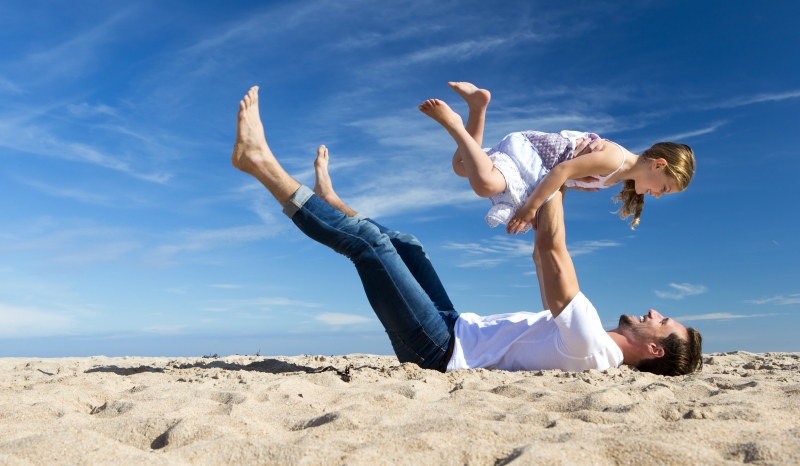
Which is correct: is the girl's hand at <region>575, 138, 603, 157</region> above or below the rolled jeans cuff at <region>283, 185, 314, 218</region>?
above

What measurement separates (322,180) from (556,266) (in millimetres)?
2068

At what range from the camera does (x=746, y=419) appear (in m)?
2.38

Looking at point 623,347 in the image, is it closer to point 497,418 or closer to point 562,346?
point 562,346

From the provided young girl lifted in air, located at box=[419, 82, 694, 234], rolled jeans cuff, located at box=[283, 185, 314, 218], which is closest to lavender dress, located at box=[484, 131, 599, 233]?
young girl lifted in air, located at box=[419, 82, 694, 234]

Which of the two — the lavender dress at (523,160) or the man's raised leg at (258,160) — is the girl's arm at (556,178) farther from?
the man's raised leg at (258,160)

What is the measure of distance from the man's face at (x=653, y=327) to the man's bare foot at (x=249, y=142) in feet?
8.21

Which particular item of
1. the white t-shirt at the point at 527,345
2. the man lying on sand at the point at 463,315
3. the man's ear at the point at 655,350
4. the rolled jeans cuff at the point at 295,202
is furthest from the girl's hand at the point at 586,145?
the rolled jeans cuff at the point at 295,202

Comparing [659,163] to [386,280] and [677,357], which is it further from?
[386,280]

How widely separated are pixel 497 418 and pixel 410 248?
1.92m

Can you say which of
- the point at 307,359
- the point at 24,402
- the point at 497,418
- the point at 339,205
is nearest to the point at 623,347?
the point at 497,418

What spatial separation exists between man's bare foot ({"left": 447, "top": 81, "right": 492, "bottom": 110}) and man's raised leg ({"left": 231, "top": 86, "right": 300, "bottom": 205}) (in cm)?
163

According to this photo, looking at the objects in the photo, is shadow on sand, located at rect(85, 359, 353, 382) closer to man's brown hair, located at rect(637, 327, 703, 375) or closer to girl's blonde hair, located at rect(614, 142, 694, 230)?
man's brown hair, located at rect(637, 327, 703, 375)

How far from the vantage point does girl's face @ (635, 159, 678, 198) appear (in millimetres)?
4566

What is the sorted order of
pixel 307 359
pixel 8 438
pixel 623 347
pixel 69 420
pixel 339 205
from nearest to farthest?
pixel 8 438
pixel 69 420
pixel 623 347
pixel 339 205
pixel 307 359
